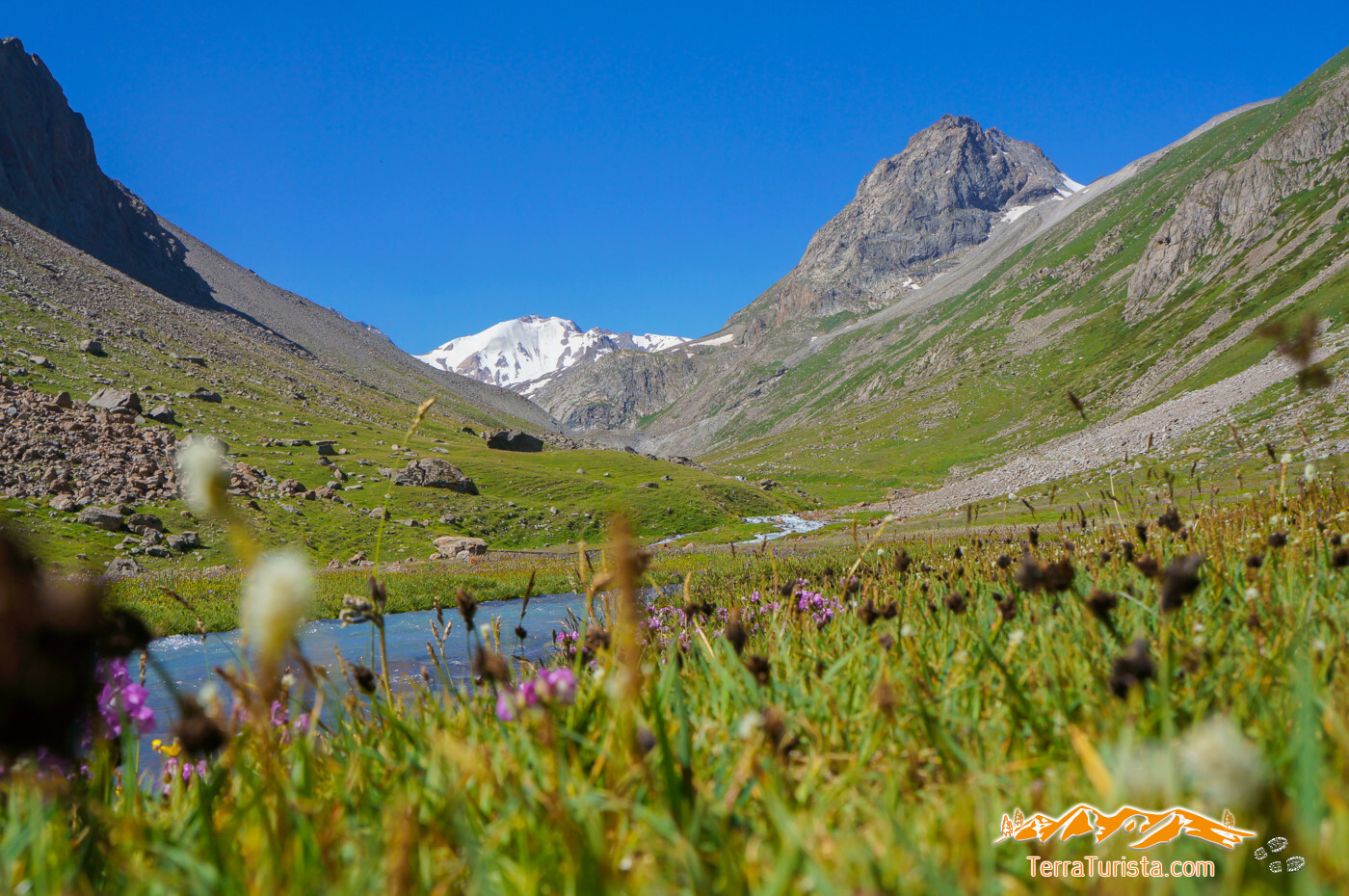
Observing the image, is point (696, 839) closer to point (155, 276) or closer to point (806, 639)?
point (806, 639)

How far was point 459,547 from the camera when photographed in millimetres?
47938

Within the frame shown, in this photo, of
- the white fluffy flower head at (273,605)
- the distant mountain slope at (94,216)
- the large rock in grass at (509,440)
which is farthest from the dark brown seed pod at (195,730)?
the distant mountain slope at (94,216)

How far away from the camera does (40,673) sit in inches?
48.1

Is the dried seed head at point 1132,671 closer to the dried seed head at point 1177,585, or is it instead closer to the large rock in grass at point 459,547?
the dried seed head at point 1177,585

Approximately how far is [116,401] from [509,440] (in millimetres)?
54256

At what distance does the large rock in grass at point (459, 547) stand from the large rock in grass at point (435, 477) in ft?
50.9

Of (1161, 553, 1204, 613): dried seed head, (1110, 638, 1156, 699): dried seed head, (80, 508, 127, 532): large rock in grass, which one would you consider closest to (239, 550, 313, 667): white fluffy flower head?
(1110, 638, 1156, 699): dried seed head

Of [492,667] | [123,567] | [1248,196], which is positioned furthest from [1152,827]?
[1248,196]

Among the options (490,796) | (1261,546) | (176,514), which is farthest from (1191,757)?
(176,514)

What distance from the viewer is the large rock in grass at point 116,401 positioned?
175 ft

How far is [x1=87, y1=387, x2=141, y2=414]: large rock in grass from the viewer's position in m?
53.4

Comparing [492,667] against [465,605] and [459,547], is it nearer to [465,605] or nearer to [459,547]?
[465,605]

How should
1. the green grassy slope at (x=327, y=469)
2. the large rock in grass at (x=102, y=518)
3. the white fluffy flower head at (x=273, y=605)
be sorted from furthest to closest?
the green grassy slope at (x=327, y=469)
the large rock in grass at (x=102, y=518)
the white fluffy flower head at (x=273, y=605)

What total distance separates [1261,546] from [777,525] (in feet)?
218
